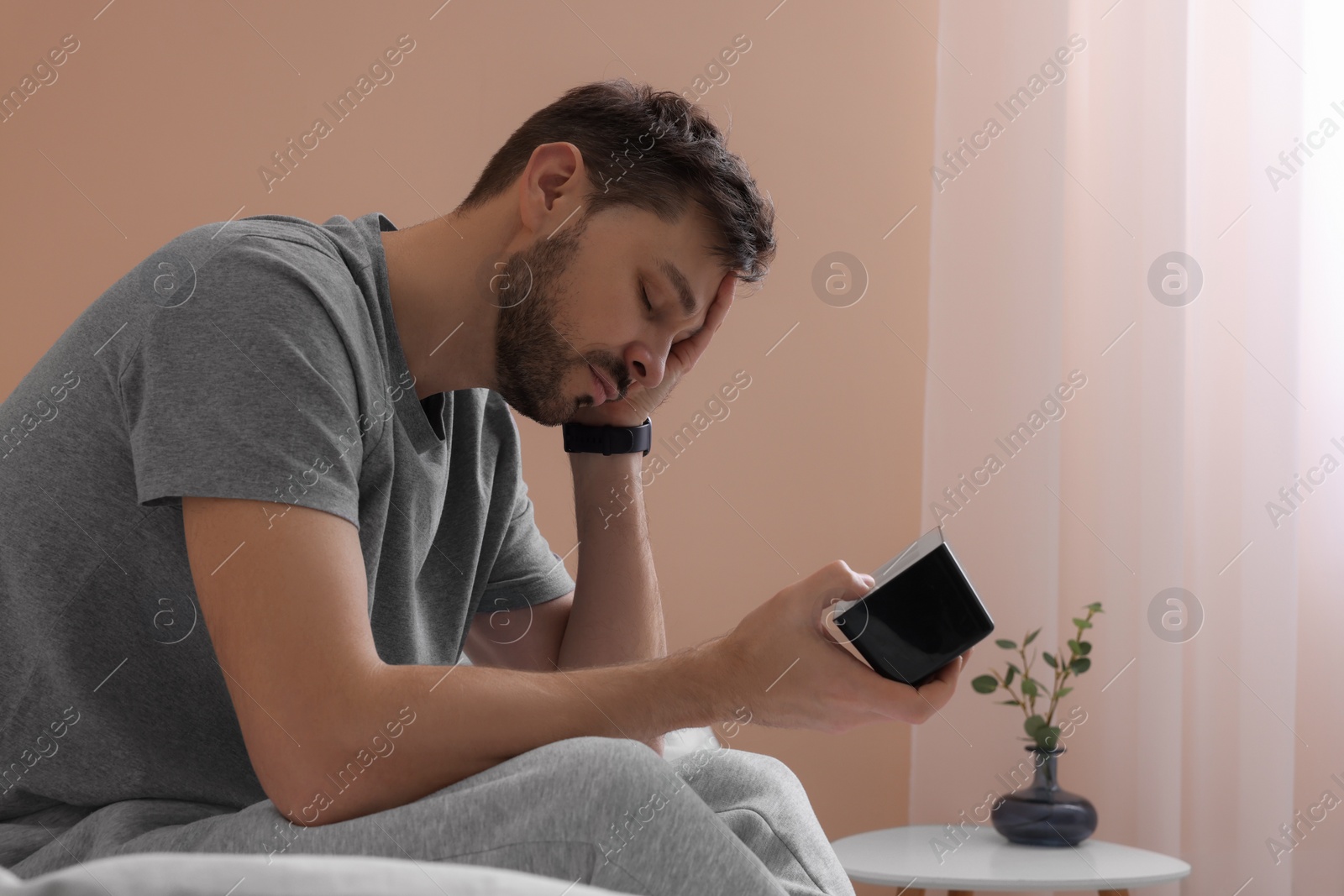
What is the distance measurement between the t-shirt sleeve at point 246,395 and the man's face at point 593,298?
0.25 meters

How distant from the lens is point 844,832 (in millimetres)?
2041

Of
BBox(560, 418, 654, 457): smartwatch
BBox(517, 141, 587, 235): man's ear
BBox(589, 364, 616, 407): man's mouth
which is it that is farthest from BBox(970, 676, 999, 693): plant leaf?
BBox(517, 141, 587, 235): man's ear

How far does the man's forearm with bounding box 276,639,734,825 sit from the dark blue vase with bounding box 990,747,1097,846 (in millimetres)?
1038

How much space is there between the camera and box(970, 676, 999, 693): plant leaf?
1.71 m

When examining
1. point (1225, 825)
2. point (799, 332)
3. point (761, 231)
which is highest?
point (761, 231)

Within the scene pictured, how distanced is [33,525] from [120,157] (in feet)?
4.80

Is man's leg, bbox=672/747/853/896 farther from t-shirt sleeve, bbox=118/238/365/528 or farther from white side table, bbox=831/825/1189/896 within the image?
white side table, bbox=831/825/1189/896

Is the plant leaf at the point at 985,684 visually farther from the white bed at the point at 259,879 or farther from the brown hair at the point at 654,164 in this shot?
the white bed at the point at 259,879

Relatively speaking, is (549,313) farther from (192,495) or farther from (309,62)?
(309,62)

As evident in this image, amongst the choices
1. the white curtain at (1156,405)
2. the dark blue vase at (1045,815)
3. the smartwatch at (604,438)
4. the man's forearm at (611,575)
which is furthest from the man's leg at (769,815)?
the white curtain at (1156,405)

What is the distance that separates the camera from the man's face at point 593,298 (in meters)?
1.00

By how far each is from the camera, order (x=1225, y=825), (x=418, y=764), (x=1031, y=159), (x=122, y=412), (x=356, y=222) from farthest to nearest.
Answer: (x=1031, y=159) → (x=1225, y=825) → (x=356, y=222) → (x=122, y=412) → (x=418, y=764)

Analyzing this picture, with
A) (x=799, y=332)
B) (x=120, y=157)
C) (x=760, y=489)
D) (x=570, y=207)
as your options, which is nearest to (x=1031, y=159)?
(x=799, y=332)

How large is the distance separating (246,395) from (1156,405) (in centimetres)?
156
